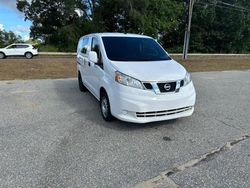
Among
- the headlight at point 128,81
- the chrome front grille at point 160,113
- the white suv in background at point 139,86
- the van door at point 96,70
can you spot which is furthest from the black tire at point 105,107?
the chrome front grille at point 160,113

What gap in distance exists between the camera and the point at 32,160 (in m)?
3.54

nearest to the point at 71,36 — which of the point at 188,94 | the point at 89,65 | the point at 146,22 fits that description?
the point at 146,22

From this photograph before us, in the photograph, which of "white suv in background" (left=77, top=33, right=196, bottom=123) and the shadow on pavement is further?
the shadow on pavement

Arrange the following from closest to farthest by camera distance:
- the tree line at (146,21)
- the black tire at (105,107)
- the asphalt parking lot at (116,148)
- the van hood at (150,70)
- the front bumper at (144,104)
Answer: the asphalt parking lot at (116,148) < the front bumper at (144,104) < the van hood at (150,70) < the black tire at (105,107) < the tree line at (146,21)

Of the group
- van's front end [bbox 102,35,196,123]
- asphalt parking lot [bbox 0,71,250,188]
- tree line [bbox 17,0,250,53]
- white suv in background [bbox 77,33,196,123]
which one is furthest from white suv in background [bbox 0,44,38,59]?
van's front end [bbox 102,35,196,123]

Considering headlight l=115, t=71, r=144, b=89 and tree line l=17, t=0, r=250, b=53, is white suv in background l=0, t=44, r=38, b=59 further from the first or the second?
headlight l=115, t=71, r=144, b=89

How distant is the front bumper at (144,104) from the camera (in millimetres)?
4316

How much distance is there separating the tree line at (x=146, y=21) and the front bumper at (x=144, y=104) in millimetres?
27595

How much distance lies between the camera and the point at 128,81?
4402 millimetres

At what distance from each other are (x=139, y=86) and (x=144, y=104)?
31 centimetres

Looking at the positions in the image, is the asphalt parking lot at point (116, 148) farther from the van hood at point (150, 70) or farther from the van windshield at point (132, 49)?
the van windshield at point (132, 49)

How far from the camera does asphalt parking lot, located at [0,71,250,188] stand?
3.16 m

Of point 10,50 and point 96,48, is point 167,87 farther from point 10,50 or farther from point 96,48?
point 10,50

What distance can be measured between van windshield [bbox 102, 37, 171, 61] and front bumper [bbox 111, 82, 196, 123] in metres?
1.02
